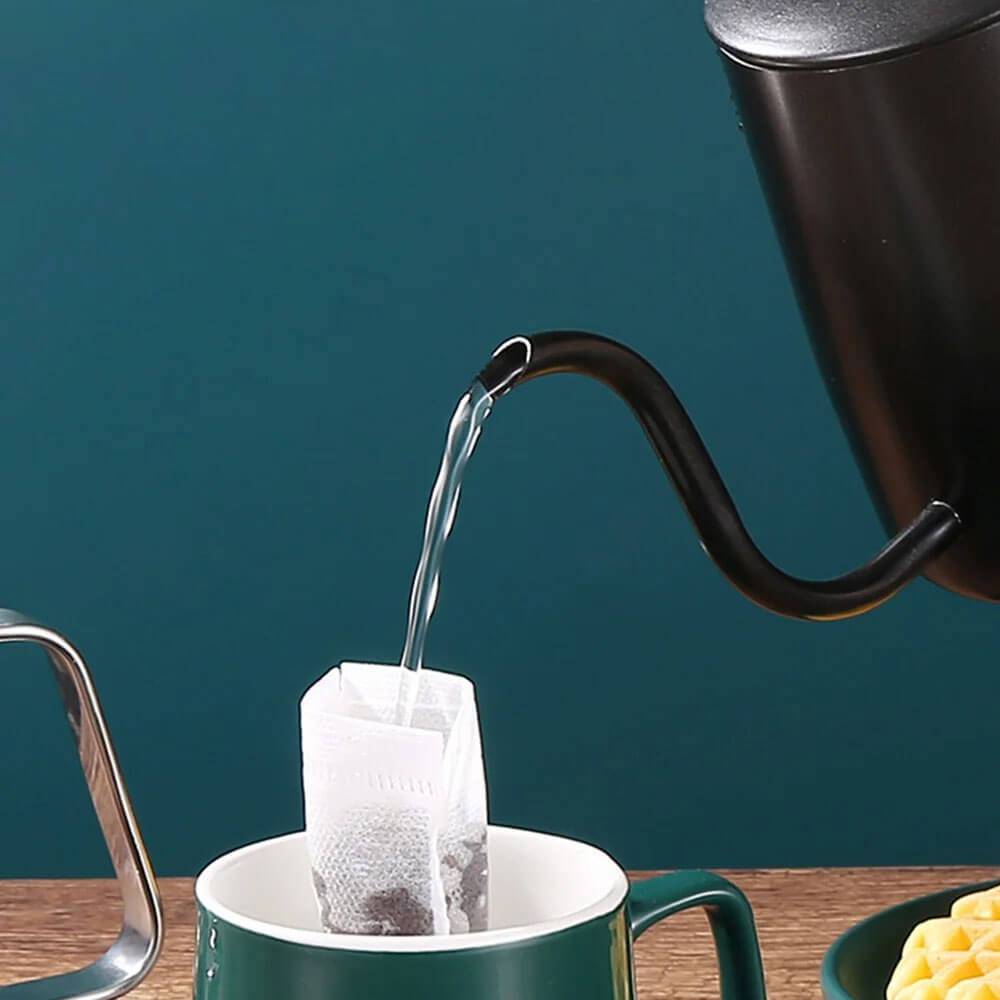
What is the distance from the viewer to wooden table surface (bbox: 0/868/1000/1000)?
54 centimetres

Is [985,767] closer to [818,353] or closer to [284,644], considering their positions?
[284,644]

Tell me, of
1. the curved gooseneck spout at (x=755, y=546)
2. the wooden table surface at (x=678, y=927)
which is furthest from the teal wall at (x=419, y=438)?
the curved gooseneck spout at (x=755, y=546)

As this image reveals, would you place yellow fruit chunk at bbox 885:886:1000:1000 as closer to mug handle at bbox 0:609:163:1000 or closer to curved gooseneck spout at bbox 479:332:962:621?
curved gooseneck spout at bbox 479:332:962:621

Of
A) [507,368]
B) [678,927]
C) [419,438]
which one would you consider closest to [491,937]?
[507,368]

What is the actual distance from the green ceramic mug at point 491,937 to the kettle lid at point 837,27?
181 millimetres

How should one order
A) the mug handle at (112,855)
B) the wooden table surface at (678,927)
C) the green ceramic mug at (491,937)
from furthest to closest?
1. the wooden table surface at (678,927)
2. the mug handle at (112,855)
3. the green ceramic mug at (491,937)

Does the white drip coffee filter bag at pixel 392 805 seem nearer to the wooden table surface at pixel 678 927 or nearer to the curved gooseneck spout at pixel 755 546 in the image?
the curved gooseneck spout at pixel 755 546

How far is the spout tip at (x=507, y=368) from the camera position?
0.38 meters

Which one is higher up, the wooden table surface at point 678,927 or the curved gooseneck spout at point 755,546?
the curved gooseneck spout at point 755,546

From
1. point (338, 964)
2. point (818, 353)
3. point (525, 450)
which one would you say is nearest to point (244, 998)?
point (338, 964)

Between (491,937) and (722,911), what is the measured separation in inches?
3.6

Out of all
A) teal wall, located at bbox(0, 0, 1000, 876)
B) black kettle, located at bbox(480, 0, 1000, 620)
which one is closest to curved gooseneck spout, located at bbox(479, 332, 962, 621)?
black kettle, located at bbox(480, 0, 1000, 620)

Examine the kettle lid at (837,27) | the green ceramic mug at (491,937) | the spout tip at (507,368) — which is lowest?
the green ceramic mug at (491,937)

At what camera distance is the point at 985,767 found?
1.86 m
